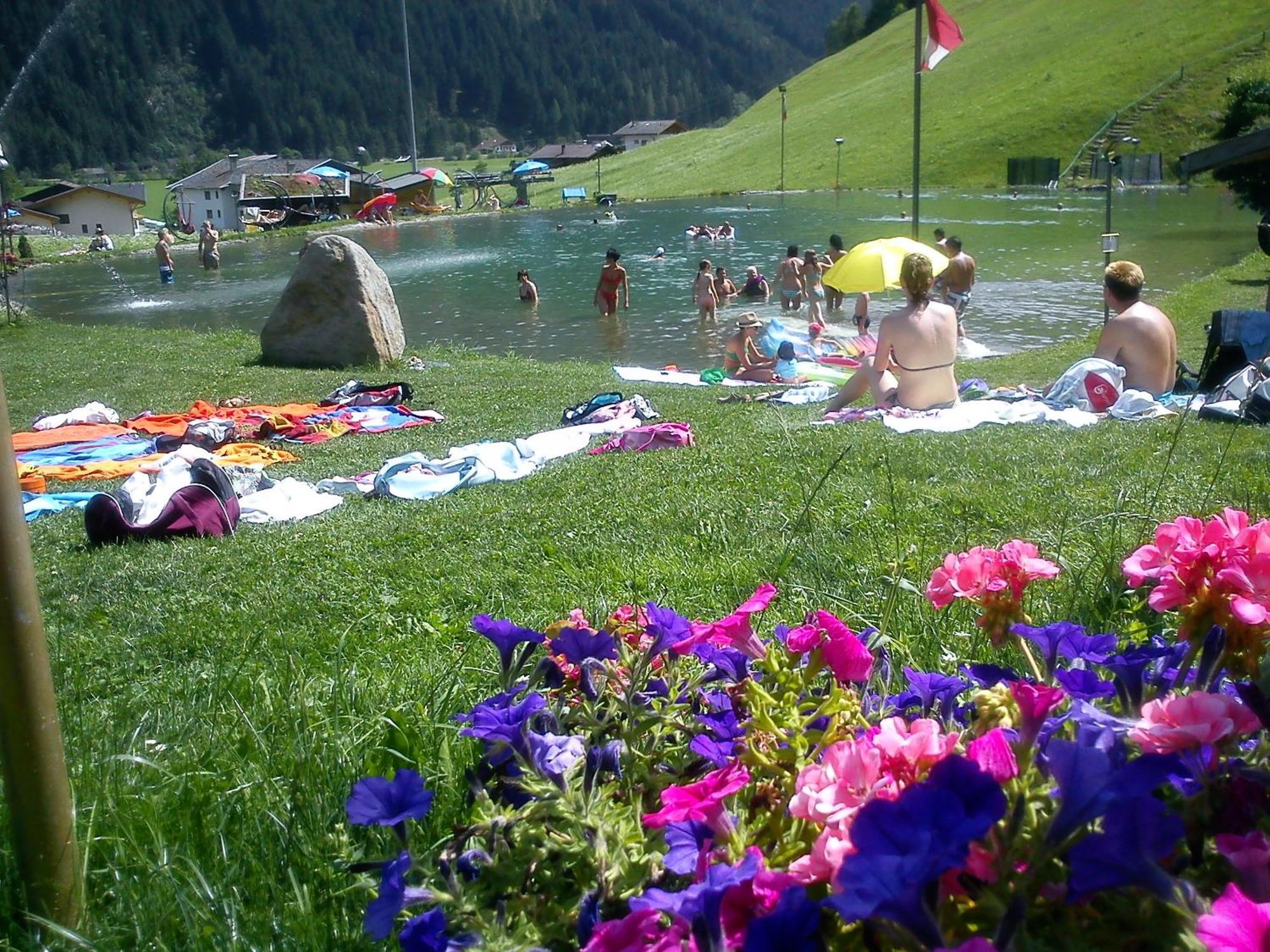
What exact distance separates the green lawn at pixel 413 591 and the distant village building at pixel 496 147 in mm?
158655

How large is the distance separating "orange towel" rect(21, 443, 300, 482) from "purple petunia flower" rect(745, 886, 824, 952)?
8.66 m

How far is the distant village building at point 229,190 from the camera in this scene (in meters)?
76.4

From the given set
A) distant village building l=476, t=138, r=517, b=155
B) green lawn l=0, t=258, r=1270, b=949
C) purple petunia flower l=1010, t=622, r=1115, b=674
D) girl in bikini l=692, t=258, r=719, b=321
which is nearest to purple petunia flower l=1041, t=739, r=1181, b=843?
purple petunia flower l=1010, t=622, r=1115, b=674

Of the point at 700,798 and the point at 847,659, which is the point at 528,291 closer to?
the point at 847,659

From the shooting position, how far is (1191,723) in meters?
1.16

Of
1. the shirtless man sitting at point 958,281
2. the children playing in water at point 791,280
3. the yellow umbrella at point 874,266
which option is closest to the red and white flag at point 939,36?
the shirtless man sitting at point 958,281

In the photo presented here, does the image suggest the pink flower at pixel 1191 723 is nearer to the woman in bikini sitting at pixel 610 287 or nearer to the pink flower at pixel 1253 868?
the pink flower at pixel 1253 868

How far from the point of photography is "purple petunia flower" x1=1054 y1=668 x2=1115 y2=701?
1.41 metres

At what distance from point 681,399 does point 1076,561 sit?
25.6 feet

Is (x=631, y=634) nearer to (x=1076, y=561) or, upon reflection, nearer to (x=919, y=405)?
(x=1076, y=561)

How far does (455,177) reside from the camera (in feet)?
338

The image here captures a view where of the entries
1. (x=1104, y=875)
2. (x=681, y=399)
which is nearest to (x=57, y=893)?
(x=1104, y=875)

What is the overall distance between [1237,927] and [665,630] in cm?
90

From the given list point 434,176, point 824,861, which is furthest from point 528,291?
point 434,176
